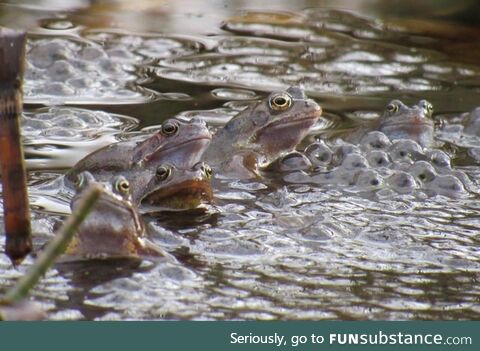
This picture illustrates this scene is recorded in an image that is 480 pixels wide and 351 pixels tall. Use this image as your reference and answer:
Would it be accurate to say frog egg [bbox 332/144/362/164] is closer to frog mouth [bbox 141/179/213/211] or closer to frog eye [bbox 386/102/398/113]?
frog eye [bbox 386/102/398/113]

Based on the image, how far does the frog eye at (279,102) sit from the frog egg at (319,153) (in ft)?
0.79

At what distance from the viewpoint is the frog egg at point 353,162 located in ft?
17.6

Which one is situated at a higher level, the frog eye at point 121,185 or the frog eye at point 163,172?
the frog eye at point 121,185

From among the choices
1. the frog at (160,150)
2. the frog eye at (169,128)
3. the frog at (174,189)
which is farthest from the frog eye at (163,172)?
the frog eye at (169,128)

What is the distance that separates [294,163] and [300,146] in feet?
1.38

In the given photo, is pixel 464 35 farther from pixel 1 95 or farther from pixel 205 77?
pixel 1 95

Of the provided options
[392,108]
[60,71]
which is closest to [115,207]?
[392,108]

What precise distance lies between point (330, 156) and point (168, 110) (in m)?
1.24

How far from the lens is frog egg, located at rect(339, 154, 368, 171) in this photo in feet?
17.6

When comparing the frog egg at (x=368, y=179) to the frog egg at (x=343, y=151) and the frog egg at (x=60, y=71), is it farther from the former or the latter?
the frog egg at (x=60, y=71)

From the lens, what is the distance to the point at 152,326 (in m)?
3.54

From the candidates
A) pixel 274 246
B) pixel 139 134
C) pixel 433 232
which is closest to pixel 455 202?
pixel 433 232

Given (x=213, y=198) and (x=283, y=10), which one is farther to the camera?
(x=283, y=10)

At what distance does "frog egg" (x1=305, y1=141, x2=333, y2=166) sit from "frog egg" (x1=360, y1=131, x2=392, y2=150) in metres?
0.22
